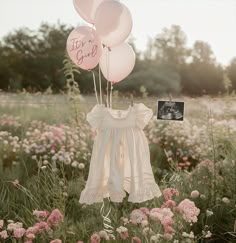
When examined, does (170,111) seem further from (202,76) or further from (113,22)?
(202,76)

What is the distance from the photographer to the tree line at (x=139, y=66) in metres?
15.5

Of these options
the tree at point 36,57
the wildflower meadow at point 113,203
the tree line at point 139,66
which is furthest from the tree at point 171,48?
the wildflower meadow at point 113,203

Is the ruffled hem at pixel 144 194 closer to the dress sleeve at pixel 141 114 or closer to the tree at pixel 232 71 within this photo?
the dress sleeve at pixel 141 114

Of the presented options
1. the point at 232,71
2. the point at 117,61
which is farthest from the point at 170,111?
the point at 232,71

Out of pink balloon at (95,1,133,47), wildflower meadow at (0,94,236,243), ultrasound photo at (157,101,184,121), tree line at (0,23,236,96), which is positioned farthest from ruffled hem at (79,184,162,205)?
tree line at (0,23,236,96)

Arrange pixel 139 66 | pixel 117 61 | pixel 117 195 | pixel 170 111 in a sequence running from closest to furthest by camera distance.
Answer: pixel 117 195 → pixel 117 61 → pixel 170 111 → pixel 139 66

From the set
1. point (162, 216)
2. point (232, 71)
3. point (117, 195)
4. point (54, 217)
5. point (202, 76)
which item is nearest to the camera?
point (162, 216)

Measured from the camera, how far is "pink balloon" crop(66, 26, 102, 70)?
11.2 feet

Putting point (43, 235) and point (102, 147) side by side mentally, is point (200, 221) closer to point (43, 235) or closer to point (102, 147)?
point (102, 147)

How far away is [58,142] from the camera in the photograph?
17.8ft

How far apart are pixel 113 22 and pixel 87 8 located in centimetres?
30

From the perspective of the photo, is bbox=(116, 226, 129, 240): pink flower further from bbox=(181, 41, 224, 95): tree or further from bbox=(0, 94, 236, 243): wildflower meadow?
bbox=(181, 41, 224, 95): tree

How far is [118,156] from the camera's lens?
11.1ft

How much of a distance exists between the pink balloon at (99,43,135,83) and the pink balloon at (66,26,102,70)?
0.14 m
